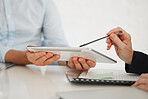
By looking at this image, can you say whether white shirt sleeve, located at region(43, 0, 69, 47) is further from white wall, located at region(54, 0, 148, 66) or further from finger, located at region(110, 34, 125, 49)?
white wall, located at region(54, 0, 148, 66)

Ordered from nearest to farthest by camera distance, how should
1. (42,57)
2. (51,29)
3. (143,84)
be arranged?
(143,84) < (42,57) < (51,29)

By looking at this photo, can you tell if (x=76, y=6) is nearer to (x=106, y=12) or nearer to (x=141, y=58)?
(x=106, y=12)

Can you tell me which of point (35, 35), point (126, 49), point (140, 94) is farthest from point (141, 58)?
point (35, 35)

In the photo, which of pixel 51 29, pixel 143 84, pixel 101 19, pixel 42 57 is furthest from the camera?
pixel 101 19

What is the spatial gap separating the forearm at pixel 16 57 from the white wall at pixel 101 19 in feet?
3.62

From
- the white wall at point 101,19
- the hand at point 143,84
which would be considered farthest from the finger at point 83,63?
the white wall at point 101,19

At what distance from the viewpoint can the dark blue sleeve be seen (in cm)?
70

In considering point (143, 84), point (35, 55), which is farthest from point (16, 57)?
point (143, 84)

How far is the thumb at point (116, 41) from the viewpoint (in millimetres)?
719

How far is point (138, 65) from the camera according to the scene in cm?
72

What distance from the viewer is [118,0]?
2.07 metres

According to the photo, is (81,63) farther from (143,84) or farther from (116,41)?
(143,84)

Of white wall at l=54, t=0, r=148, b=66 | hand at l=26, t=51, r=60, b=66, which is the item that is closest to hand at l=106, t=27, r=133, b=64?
hand at l=26, t=51, r=60, b=66

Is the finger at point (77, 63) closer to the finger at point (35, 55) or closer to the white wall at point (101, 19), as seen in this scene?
the finger at point (35, 55)
